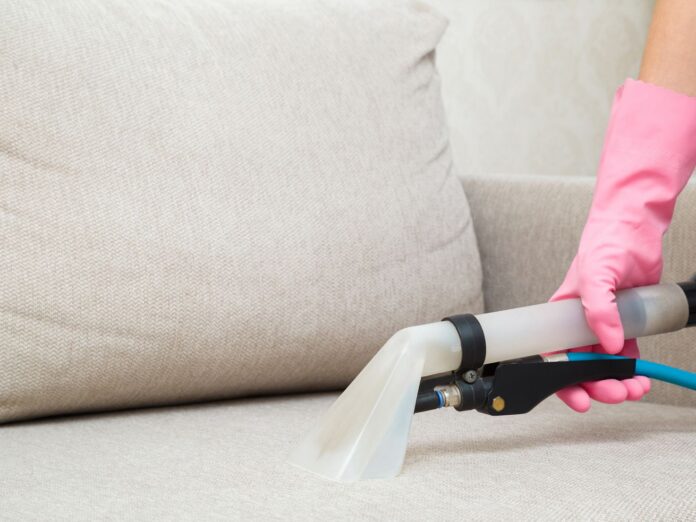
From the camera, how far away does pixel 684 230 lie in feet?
3.65

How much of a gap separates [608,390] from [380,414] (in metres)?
0.26

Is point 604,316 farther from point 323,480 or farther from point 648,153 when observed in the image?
point 323,480

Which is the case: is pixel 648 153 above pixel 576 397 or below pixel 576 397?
above

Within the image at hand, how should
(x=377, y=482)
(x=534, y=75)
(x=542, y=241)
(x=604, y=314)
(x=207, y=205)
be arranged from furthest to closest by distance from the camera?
(x=534, y=75) < (x=542, y=241) < (x=207, y=205) < (x=604, y=314) < (x=377, y=482)

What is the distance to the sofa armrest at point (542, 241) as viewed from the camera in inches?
44.1

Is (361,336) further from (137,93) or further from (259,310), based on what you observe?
(137,93)

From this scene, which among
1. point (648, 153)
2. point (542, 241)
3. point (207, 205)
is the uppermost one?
point (648, 153)

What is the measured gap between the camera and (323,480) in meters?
0.71

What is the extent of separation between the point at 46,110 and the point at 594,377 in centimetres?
64

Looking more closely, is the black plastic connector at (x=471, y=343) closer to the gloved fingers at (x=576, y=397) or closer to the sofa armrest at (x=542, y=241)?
the gloved fingers at (x=576, y=397)

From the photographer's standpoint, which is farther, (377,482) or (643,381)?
(643,381)

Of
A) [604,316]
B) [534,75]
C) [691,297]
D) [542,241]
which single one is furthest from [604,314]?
[534,75]

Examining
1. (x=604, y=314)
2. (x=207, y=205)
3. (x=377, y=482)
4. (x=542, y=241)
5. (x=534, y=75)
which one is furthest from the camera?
(x=534, y=75)

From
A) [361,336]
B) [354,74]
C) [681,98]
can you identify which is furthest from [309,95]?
[681,98]
